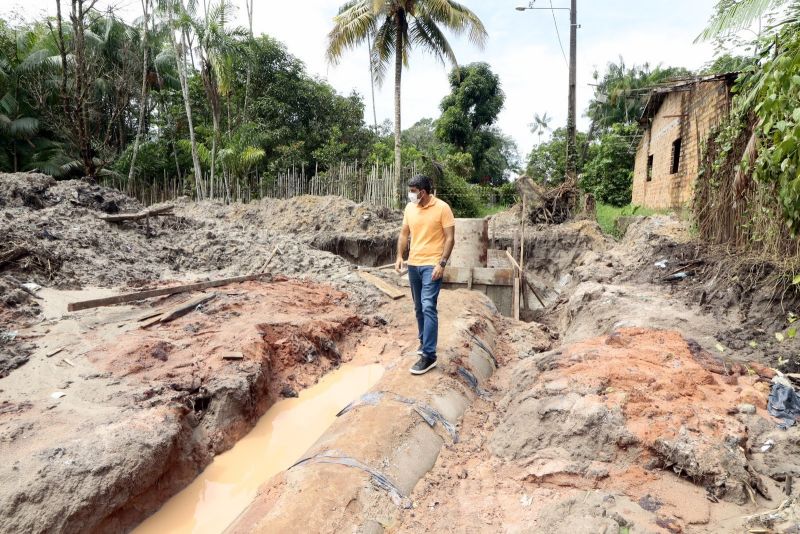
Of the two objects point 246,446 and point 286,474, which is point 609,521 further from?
point 246,446

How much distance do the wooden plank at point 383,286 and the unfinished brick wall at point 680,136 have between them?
5.73 metres

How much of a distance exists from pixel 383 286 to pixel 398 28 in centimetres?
975

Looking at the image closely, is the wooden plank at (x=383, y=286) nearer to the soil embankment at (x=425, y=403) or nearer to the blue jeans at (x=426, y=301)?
the soil embankment at (x=425, y=403)

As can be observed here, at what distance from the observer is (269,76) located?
60.9 ft

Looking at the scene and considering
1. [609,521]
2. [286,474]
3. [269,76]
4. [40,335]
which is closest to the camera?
[609,521]

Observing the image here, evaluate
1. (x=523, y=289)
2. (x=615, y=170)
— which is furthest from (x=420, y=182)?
(x=615, y=170)

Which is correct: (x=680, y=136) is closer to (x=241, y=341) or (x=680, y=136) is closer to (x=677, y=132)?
(x=677, y=132)

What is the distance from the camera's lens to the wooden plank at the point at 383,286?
25.7 ft

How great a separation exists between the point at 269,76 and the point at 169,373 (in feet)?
55.5

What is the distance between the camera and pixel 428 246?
4273 millimetres

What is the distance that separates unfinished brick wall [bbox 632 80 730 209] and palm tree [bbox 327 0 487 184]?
5.91 meters

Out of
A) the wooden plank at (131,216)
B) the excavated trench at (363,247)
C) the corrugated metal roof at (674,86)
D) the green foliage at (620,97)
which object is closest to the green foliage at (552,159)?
the green foliage at (620,97)

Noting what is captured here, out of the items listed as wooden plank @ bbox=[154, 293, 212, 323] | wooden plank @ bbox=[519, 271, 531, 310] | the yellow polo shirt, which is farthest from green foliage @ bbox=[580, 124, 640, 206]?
the yellow polo shirt

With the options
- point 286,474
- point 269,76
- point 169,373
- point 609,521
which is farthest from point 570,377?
point 269,76
